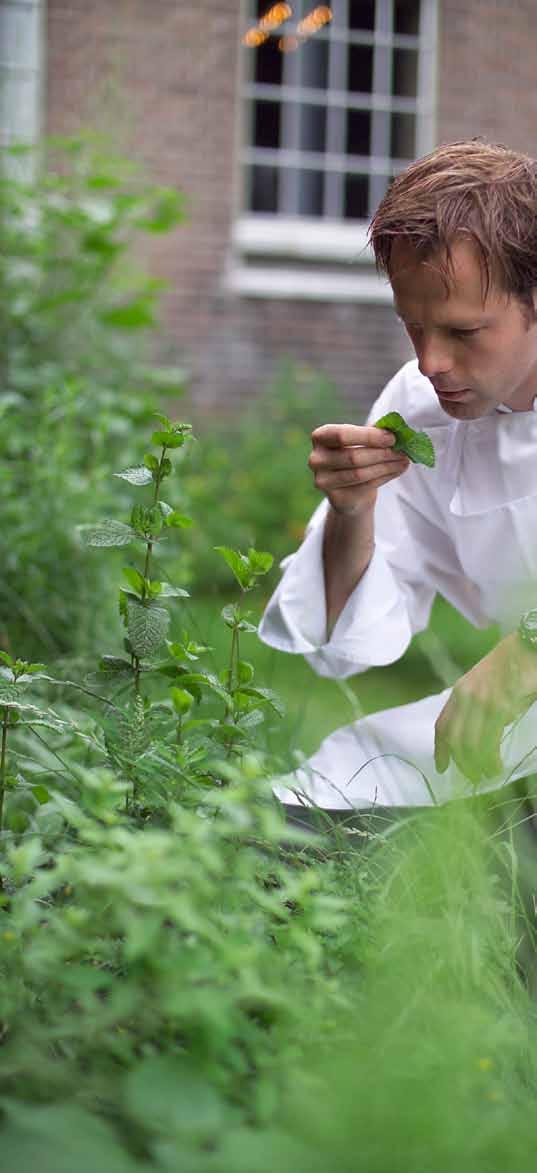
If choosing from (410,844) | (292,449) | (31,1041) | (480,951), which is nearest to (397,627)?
(410,844)

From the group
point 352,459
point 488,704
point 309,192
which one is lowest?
point 488,704

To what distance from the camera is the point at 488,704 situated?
1789 mm

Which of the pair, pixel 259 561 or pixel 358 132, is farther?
pixel 358 132

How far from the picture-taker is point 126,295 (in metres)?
6.94

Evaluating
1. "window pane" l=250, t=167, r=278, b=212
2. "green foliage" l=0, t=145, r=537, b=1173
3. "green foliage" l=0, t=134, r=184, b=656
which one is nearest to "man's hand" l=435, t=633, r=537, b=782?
"green foliage" l=0, t=145, r=537, b=1173

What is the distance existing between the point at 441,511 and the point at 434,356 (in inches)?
20.8

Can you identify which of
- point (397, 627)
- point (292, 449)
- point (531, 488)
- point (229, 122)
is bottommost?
point (292, 449)

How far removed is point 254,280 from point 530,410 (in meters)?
5.67

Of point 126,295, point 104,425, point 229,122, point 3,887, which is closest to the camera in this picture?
point 3,887

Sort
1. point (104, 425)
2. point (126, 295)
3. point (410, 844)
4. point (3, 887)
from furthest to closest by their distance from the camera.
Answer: point (126, 295) < point (104, 425) < point (410, 844) < point (3, 887)

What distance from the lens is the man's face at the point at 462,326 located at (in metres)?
1.77

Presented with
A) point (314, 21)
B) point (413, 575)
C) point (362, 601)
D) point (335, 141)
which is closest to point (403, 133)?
point (335, 141)

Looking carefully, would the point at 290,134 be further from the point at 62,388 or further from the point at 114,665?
the point at 114,665

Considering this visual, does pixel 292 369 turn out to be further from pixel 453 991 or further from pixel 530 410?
pixel 453 991
